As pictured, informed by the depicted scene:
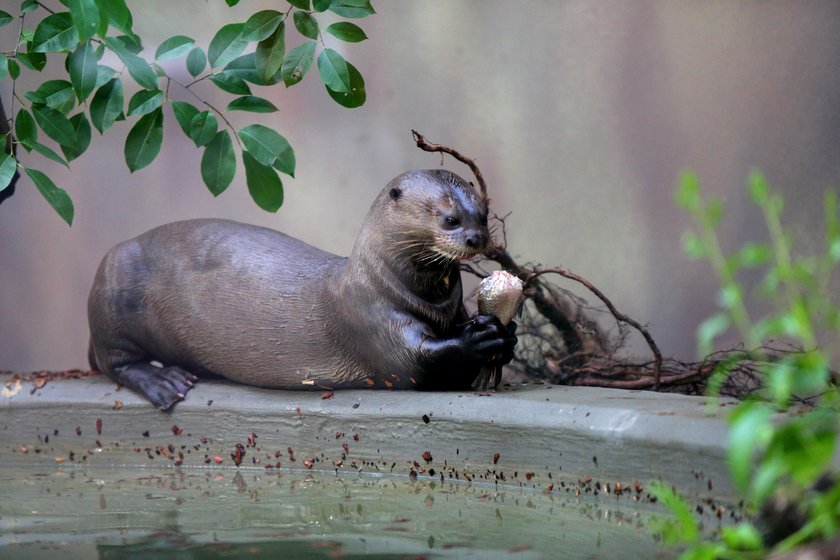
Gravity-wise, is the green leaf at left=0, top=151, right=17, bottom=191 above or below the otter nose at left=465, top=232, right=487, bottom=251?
above

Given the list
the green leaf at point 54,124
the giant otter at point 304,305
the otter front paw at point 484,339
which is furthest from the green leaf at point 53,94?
the otter front paw at point 484,339

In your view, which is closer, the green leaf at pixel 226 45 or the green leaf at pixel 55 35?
the green leaf at pixel 55 35

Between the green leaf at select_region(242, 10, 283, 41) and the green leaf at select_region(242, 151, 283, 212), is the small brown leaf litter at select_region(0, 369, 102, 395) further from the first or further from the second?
the green leaf at select_region(242, 10, 283, 41)

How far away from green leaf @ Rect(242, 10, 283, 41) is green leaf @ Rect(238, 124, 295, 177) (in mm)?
248

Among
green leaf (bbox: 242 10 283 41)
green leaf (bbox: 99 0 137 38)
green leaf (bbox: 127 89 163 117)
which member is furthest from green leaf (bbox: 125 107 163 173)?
green leaf (bbox: 99 0 137 38)

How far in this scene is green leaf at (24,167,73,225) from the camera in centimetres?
295

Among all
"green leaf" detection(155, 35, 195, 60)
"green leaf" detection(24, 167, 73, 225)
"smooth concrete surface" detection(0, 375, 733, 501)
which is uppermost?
"green leaf" detection(155, 35, 195, 60)

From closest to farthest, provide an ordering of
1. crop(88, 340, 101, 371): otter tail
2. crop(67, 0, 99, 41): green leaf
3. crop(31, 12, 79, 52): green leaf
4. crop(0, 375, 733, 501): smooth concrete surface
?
crop(67, 0, 99, 41): green leaf < crop(0, 375, 733, 501): smooth concrete surface < crop(31, 12, 79, 52): green leaf < crop(88, 340, 101, 371): otter tail

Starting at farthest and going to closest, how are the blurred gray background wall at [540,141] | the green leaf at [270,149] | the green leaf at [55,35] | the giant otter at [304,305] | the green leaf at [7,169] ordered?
the blurred gray background wall at [540,141], the giant otter at [304,305], the green leaf at [270,149], the green leaf at [7,169], the green leaf at [55,35]

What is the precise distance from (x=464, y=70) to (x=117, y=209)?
161 centimetres

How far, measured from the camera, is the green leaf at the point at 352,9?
2.97 meters

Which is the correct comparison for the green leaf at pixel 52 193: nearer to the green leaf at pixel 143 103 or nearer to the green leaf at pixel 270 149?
the green leaf at pixel 143 103

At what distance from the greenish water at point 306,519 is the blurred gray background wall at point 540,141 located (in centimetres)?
165

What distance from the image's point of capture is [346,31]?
3.05 meters
